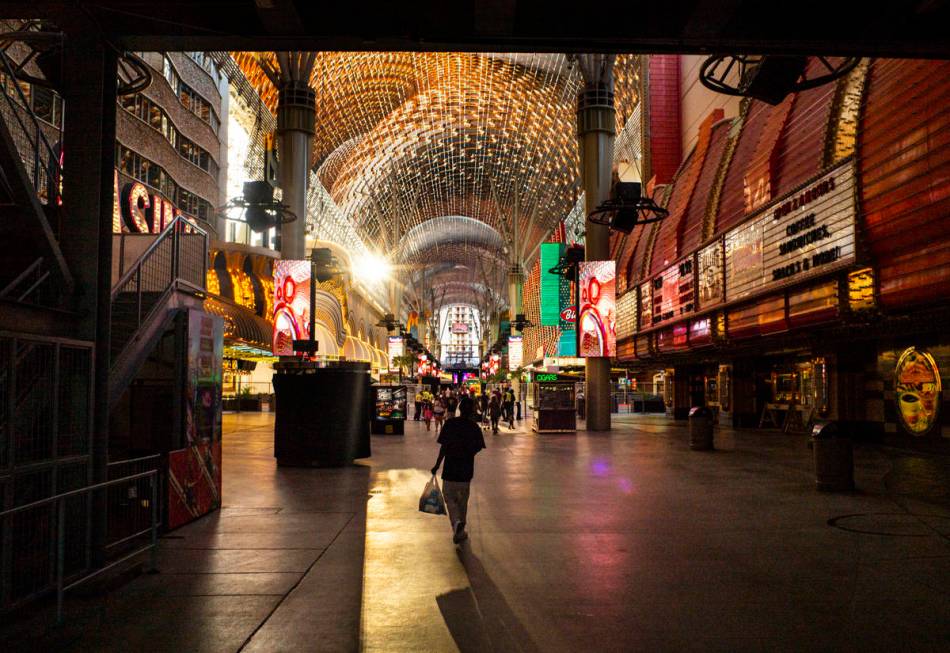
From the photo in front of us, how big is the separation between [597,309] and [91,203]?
851 inches

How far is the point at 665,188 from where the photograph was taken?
31.0m

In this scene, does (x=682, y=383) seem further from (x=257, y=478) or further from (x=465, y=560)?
(x=465, y=560)

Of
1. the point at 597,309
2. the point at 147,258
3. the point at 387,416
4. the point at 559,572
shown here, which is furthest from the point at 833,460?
the point at 387,416

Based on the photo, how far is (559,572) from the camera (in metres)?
6.97

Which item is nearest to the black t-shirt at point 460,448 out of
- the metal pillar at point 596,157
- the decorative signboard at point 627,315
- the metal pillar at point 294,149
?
the metal pillar at point 596,157

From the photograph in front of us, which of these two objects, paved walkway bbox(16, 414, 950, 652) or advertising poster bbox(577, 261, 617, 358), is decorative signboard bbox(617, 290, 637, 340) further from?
paved walkway bbox(16, 414, 950, 652)

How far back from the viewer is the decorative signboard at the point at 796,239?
13.7 meters

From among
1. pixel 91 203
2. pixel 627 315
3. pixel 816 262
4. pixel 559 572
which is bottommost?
pixel 559 572

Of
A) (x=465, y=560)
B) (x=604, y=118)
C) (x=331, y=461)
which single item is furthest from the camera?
(x=604, y=118)

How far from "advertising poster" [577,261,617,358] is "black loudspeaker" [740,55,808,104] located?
62.6ft

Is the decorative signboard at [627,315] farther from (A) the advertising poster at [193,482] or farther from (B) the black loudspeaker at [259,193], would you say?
(A) the advertising poster at [193,482]

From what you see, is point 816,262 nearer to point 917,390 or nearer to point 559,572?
point 917,390

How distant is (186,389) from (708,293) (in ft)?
52.2

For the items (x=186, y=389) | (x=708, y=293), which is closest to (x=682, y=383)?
(x=708, y=293)
